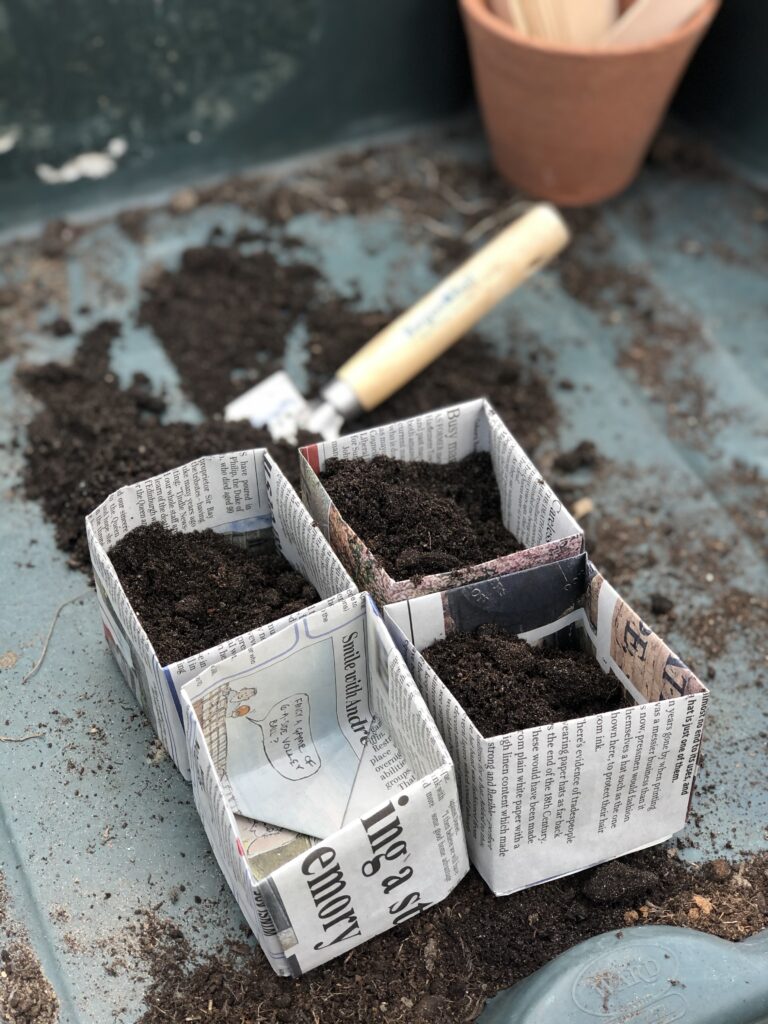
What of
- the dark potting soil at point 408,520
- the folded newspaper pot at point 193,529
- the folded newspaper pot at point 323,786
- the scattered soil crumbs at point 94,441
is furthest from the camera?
the scattered soil crumbs at point 94,441

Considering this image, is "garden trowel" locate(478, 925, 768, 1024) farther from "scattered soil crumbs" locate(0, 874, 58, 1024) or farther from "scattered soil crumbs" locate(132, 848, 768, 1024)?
"scattered soil crumbs" locate(0, 874, 58, 1024)

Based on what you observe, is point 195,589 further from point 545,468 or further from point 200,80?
point 200,80

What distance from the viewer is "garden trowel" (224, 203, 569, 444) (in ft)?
5.54

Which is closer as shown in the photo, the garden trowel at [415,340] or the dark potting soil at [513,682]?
the dark potting soil at [513,682]

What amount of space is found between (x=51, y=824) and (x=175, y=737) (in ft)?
0.67

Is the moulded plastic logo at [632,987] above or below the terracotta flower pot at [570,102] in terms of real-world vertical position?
below

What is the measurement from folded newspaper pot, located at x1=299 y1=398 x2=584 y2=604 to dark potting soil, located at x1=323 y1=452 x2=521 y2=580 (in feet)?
0.07

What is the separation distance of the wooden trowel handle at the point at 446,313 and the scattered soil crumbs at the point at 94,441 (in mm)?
184

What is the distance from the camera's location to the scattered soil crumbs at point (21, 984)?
45.2 inches

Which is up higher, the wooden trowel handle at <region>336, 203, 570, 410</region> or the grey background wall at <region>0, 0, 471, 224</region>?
the grey background wall at <region>0, 0, 471, 224</region>

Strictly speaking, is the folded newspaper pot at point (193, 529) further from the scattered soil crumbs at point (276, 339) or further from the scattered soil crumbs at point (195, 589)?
the scattered soil crumbs at point (276, 339)

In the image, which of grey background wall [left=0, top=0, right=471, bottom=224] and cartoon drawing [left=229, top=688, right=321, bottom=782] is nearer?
cartoon drawing [left=229, top=688, right=321, bottom=782]

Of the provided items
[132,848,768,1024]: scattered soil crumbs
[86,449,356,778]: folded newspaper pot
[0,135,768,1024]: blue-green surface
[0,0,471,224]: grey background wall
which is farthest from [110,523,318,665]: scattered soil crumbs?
[0,0,471,224]: grey background wall

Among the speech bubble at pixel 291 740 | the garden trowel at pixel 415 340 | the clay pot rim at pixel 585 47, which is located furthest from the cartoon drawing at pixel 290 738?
the clay pot rim at pixel 585 47
